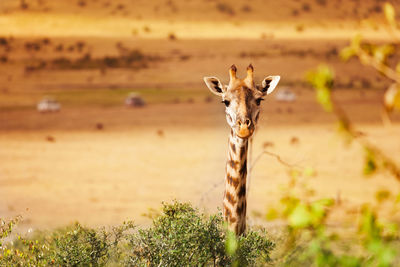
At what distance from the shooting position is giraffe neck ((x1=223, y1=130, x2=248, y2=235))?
201 inches

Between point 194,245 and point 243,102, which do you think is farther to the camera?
point 194,245

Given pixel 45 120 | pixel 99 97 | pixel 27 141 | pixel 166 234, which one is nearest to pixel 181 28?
pixel 99 97

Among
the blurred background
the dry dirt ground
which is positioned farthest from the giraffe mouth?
the dry dirt ground

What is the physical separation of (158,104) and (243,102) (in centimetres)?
2351

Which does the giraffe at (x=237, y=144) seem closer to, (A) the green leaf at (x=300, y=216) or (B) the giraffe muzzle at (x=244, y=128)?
(B) the giraffe muzzle at (x=244, y=128)

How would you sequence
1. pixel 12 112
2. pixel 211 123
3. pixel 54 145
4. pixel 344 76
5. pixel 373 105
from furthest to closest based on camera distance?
pixel 344 76 < pixel 373 105 < pixel 12 112 < pixel 211 123 < pixel 54 145

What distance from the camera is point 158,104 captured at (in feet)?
93.0

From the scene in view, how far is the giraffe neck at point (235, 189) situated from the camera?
16.7 feet

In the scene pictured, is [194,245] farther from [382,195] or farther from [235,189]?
[382,195]

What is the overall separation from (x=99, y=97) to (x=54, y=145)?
9593mm

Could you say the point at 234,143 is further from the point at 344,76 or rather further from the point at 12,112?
the point at 344,76

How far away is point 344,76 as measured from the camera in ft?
117

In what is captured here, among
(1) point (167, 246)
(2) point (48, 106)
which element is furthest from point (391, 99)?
(2) point (48, 106)

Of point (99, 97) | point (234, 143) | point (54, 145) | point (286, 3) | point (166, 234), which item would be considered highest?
point (286, 3)
